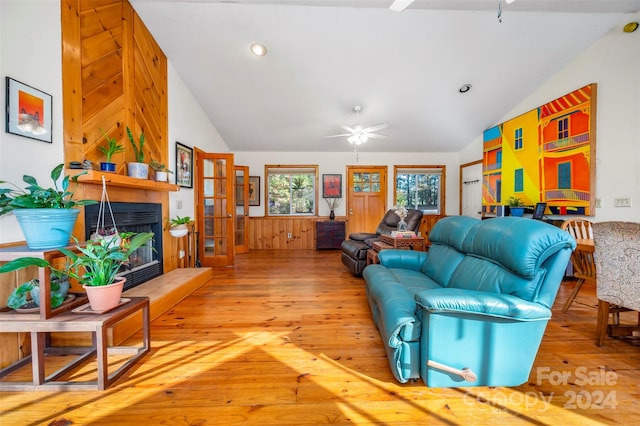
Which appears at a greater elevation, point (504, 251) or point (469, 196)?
point (469, 196)

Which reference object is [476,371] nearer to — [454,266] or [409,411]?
[409,411]

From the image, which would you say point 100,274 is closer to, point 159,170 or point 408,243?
point 159,170

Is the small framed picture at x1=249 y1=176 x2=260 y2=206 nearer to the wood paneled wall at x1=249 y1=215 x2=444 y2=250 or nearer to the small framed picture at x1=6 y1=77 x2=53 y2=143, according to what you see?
the wood paneled wall at x1=249 y1=215 x2=444 y2=250

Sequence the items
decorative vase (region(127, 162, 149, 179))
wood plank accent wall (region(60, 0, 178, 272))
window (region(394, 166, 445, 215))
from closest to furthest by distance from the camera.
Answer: wood plank accent wall (region(60, 0, 178, 272)), decorative vase (region(127, 162, 149, 179)), window (region(394, 166, 445, 215))

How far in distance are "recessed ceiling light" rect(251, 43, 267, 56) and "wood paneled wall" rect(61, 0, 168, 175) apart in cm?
124

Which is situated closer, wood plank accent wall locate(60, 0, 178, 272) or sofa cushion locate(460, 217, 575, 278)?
sofa cushion locate(460, 217, 575, 278)

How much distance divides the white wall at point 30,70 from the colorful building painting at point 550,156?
5.94 metres

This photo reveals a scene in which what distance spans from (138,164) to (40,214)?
1.29 metres

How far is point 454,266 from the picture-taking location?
2115 mm

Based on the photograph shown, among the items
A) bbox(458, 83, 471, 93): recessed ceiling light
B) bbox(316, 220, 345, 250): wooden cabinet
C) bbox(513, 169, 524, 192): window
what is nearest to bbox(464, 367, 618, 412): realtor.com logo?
bbox(513, 169, 524, 192): window

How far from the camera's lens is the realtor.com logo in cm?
137

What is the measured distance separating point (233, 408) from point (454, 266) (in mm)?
1861

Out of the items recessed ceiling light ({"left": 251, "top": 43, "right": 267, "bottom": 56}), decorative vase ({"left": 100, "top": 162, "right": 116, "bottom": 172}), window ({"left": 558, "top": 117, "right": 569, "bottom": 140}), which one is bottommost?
decorative vase ({"left": 100, "top": 162, "right": 116, "bottom": 172})

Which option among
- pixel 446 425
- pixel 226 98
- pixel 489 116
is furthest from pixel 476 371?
pixel 489 116
